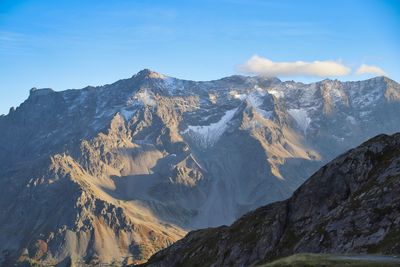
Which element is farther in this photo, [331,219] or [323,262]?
[331,219]

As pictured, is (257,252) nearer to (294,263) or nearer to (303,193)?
(303,193)

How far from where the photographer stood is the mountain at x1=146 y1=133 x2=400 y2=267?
89.3 meters

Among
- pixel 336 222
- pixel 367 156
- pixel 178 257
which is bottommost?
pixel 178 257

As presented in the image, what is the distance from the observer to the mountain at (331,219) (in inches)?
3516

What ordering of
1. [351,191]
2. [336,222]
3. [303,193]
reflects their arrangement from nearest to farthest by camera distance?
1. [336,222]
2. [351,191]
3. [303,193]

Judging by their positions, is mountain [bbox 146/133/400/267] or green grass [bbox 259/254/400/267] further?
mountain [bbox 146/133/400/267]

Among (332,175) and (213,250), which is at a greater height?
(332,175)

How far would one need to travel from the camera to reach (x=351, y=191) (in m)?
112

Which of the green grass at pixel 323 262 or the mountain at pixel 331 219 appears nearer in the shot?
the green grass at pixel 323 262

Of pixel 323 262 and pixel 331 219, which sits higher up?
pixel 323 262

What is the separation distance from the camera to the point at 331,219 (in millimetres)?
100375

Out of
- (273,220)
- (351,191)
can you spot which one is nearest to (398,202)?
(351,191)

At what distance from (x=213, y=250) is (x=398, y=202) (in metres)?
66.3

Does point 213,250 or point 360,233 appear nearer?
point 360,233
